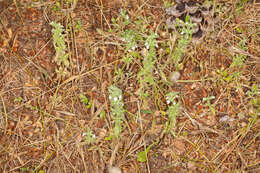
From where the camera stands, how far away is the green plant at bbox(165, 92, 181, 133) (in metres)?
2.34

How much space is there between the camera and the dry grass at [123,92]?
2.34 m

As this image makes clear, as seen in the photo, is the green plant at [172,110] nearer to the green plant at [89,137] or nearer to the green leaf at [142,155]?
the green leaf at [142,155]

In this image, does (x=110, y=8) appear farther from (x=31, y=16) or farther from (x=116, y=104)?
(x=116, y=104)

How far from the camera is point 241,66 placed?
97.4 inches

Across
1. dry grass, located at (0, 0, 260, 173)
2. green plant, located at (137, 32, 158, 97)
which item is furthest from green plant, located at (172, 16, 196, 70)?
green plant, located at (137, 32, 158, 97)

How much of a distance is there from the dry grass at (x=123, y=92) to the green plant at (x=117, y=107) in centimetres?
8

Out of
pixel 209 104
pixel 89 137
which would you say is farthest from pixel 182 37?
pixel 89 137

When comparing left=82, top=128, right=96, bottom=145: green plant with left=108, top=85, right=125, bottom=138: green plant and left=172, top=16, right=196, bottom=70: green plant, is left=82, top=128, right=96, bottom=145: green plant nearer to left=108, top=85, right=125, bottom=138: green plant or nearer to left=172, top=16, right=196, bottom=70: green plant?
left=108, top=85, right=125, bottom=138: green plant

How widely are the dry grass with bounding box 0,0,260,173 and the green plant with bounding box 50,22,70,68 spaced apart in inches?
2.5

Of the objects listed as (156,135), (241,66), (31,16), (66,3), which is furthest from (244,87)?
(31,16)

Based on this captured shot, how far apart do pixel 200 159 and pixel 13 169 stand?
2010 mm

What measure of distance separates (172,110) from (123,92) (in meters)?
0.57

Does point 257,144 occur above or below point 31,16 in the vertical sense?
below

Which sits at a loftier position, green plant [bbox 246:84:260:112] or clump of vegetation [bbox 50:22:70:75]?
clump of vegetation [bbox 50:22:70:75]
